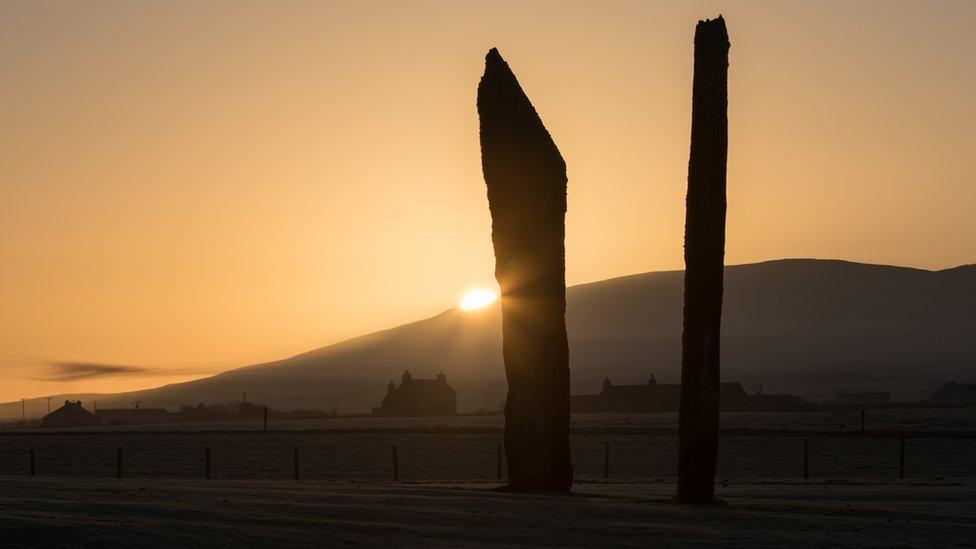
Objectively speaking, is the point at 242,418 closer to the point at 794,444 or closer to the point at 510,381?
the point at 794,444

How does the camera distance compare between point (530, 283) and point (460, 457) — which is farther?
point (460, 457)

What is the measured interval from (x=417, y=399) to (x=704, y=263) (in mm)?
100041

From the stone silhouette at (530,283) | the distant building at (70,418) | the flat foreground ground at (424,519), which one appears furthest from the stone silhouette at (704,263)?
the distant building at (70,418)

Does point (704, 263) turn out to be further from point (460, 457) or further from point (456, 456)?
point (456, 456)

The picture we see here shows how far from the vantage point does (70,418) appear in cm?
12412

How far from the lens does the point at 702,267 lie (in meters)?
18.5

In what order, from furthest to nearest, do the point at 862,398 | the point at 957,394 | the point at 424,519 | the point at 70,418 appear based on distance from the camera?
the point at 862,398 → the point at 957,394 → the point at 70,418 → the point at 424,519

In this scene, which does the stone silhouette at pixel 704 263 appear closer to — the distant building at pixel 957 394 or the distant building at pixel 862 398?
the distant building at pixel 957 394

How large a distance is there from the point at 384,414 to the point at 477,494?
100.0 m

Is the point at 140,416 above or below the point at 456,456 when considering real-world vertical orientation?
below

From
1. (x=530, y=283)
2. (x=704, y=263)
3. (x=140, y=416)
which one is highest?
(x=704, y=263)

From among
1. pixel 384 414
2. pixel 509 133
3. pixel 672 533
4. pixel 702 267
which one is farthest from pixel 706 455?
pixel 384 414

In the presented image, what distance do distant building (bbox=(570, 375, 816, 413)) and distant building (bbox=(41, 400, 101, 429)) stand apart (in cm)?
4351

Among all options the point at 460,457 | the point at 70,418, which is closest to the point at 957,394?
the point at 70,418
